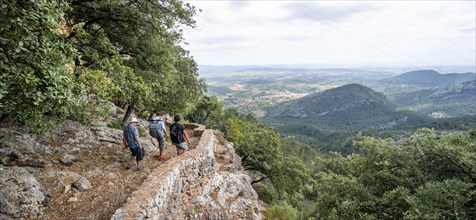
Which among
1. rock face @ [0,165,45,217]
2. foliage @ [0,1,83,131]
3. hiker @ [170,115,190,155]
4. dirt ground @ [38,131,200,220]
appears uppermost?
foliage @ [0,1,83,131]

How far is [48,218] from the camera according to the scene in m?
7.49

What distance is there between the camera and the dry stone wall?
805cm

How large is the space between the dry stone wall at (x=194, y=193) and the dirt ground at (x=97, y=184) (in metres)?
0.79

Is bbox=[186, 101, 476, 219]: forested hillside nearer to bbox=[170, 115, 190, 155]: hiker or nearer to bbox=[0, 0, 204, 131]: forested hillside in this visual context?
bbox=[170, 115, 190, 155]: hiker

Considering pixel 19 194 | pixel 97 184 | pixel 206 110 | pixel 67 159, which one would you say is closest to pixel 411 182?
pixel 97 184

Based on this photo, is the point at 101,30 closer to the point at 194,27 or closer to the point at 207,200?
the point at 194,27

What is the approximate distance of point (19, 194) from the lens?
762 cm

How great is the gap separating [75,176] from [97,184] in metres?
0.94

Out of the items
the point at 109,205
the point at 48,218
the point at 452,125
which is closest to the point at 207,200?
the point at 109,205

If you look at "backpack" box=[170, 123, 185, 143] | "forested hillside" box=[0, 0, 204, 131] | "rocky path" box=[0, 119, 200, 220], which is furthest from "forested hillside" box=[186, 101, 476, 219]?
"forested hillside" box=[0, 0, 204, 131]

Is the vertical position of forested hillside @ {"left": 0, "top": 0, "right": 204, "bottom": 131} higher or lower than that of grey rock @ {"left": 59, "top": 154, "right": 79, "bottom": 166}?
higher

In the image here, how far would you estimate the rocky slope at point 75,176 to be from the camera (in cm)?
772

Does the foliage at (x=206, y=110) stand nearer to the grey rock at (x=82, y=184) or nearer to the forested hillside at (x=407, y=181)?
the forested hillside at (x=407, y=181)

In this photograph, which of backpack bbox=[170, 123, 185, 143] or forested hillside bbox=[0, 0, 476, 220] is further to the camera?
backpack bbox=[170, 123, 185, 143]
